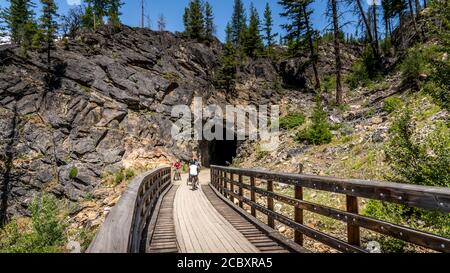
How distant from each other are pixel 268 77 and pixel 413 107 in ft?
84.2

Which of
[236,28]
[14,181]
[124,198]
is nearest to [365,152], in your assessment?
[124,198]

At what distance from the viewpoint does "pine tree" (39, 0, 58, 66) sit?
3222 cm

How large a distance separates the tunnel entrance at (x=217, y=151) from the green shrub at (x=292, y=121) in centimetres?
982

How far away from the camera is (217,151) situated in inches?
1842

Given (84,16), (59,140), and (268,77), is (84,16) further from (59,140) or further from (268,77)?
(268,77)

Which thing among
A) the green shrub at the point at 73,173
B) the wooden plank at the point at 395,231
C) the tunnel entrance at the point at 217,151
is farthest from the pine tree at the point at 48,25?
the wooden plank at the point at 395,231

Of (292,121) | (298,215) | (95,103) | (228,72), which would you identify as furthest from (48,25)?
(298,215)

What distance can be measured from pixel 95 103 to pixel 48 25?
10.3 m

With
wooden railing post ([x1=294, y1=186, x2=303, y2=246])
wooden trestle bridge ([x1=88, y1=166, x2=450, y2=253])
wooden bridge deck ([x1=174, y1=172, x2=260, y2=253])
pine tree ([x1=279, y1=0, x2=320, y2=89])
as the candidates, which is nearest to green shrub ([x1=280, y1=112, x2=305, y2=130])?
pine tree ([x1=279, y1=0, x2=320, y2=89])

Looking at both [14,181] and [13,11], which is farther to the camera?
[13,11]

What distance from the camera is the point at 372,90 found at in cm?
2580

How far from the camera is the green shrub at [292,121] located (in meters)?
29.5

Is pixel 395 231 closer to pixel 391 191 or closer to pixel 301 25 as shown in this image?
pixel 391 191

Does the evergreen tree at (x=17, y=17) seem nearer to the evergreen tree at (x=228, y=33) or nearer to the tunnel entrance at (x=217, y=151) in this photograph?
the tunnel entrance at (x=217, y=151)
